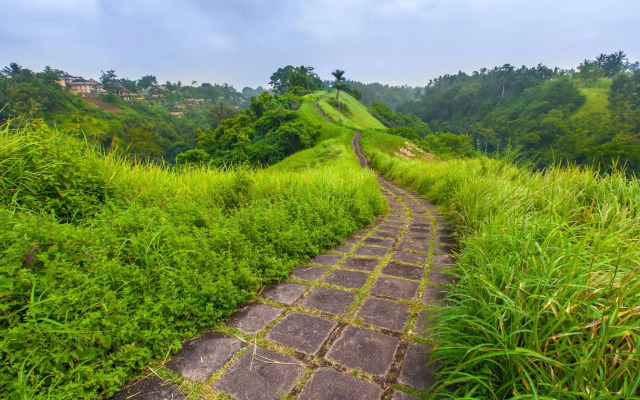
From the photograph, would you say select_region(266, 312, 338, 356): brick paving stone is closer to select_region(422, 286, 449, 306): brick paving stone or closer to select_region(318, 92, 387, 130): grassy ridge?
select_region(422, 286, 449, 306): brick paving stone

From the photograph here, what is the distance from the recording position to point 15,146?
256cm

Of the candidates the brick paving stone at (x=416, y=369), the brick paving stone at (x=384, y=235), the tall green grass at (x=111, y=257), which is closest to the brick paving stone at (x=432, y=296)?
the brick paving stone at (x=416, y=369)

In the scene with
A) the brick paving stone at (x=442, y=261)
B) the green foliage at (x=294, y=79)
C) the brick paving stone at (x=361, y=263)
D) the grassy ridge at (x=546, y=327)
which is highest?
the green foliage at (x=294, y=79)

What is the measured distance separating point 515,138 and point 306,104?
33.0 m

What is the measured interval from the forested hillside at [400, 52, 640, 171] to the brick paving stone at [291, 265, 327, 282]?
1841 centimetres

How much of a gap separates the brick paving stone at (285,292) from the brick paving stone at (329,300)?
9cm

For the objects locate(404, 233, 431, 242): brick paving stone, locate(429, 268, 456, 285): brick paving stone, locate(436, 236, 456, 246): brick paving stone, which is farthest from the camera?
locate(404, 233, 431, 242): brick paving stone

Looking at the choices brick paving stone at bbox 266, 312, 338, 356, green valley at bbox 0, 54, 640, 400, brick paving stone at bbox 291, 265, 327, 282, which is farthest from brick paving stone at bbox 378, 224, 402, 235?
brick paving stone at bbox 266, 312, 338, 356

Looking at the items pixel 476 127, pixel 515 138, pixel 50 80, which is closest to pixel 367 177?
pixel 515 138

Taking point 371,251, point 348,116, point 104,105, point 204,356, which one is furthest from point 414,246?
point 104,105

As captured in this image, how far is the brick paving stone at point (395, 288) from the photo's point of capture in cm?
228

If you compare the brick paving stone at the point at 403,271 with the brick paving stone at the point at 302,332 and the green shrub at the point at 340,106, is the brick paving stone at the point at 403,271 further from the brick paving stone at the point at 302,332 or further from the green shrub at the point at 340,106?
the green shrub at the point at 340,106

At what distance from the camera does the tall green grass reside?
4.34 ft

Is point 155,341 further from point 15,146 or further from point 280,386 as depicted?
point 15,146
